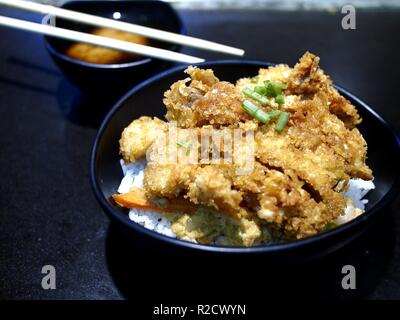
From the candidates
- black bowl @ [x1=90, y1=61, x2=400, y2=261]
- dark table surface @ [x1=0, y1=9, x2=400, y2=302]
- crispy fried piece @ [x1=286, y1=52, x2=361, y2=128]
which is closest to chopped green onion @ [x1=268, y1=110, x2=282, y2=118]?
crispy fried piece @ [x1=286, y1=52, x2=361, y2=128]

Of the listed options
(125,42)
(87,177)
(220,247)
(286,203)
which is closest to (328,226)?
(286,203)

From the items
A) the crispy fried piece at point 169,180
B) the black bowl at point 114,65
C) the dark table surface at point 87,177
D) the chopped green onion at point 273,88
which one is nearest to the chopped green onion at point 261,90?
the chopped green onion at point 273,88

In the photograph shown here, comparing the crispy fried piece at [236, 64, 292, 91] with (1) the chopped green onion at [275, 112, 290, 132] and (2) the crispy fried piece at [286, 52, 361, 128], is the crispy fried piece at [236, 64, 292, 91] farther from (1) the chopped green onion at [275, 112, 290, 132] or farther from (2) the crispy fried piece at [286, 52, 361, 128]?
(1) the chopped green onion at [275, 112, 290, 132]

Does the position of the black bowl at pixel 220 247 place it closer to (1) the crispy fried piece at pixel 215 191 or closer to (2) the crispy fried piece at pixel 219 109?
(1) the crispy fried piece at pixel 215 191

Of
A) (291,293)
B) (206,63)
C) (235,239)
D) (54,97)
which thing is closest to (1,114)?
(54,97)

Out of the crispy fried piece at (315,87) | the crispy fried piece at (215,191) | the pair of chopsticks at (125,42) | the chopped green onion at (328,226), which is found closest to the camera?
the crispy fried piece at (215,191)

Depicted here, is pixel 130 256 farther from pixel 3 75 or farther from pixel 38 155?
pixel 3 75
